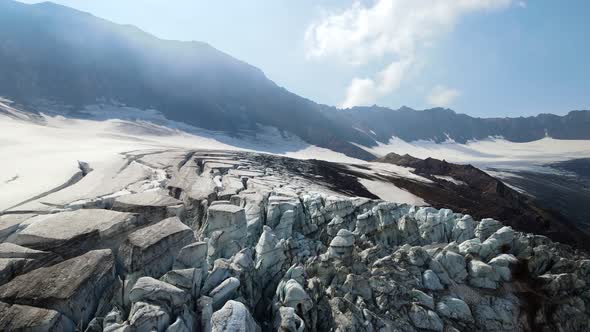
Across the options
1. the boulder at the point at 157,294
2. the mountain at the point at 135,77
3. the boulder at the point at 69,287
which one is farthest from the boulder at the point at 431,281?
the mountain at the point at 135,77

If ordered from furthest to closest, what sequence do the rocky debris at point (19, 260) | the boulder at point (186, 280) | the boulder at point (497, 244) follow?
the boulder at point (497, 244) → the boulder at point (186, 280) → the rocky debris at point (19, 260)

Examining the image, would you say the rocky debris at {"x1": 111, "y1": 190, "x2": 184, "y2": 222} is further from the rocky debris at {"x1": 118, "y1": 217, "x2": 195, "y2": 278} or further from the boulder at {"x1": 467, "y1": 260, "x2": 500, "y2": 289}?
the boulder at {"x1": 467, "y1": 260, "x2": 500, "y2": 289}

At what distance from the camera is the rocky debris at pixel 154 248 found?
8.05 meters

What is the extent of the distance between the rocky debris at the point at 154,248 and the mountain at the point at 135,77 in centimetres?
9639

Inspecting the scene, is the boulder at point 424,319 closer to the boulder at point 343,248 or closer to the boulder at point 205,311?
the boulder at point 343,248

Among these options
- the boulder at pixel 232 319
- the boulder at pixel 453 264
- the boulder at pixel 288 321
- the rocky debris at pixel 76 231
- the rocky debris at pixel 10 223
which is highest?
the rocky debris at pixel 76 231

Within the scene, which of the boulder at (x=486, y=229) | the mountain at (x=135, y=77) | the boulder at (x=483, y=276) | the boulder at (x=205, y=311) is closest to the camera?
the boulder at (x=205, y=311)

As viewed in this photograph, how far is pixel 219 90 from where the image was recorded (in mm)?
136125

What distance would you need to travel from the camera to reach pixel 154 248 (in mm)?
8352

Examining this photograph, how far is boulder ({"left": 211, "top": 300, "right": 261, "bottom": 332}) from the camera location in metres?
6.49

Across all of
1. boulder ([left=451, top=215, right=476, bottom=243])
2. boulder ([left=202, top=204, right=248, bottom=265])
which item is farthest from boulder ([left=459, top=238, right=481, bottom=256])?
boulder ([left=202, top=204, right=248, bottom=265])

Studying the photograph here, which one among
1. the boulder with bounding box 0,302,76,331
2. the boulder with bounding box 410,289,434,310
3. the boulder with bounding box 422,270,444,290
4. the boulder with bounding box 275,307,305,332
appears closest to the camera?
the boulder with bounding box 0,302,76,331

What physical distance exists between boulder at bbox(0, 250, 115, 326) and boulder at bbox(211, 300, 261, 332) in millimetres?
2973

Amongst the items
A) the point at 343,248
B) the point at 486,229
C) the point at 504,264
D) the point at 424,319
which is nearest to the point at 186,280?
the point at 343,248
